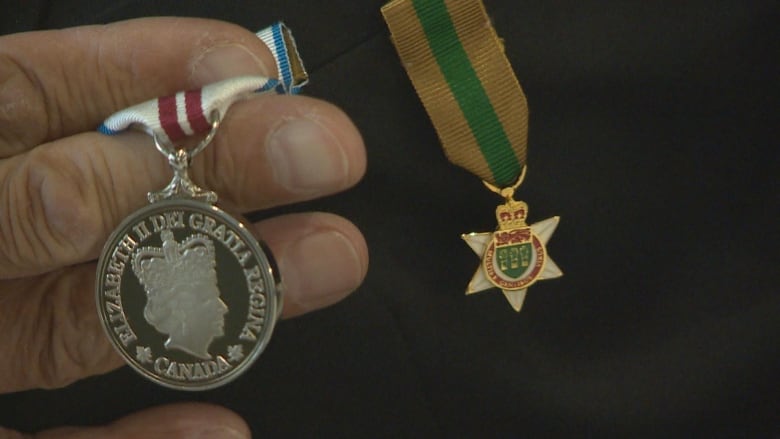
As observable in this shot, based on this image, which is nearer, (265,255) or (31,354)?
(265,255)

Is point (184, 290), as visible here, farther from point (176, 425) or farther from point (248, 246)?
point (176, 425)

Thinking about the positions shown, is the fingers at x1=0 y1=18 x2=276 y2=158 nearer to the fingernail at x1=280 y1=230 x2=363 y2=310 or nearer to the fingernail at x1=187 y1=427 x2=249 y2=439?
the fingernail at x1=280 y1=230 x2=363 y2=310

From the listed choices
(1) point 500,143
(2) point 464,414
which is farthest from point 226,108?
(2) point 464,414

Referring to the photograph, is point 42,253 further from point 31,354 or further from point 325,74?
point 325,74

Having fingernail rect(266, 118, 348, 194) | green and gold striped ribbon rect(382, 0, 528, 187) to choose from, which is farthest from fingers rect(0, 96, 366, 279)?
green and gold striped ribbon rect(382, 0, 528, 187)

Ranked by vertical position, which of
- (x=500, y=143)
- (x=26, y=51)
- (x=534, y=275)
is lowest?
(x=534, y=275)

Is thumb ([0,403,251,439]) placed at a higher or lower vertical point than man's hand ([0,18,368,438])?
lower

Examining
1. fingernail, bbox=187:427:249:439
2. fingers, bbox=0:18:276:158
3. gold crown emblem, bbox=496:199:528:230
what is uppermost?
fingers, bbox=0:18:276:158
